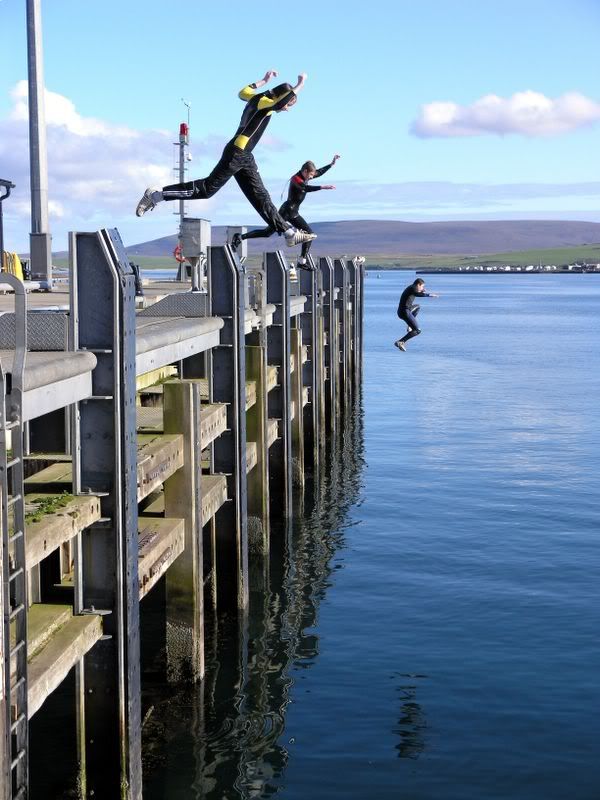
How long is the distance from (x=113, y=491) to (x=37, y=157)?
1585 centimetres

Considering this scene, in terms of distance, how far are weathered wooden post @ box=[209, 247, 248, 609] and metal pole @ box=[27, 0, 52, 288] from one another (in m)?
9.68

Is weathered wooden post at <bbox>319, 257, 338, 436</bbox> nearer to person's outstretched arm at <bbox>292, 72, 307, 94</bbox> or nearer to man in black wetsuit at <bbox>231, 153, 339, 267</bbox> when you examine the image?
man in black wetsuit at <bbox>231, 153, 339, 267</bbox>

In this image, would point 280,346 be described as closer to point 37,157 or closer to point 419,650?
point 419,650

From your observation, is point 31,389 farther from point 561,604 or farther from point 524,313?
point 524,313

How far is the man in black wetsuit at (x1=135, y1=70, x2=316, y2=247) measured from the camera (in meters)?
12.9

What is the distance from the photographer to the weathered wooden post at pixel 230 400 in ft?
44.9

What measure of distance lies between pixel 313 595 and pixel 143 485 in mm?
7963

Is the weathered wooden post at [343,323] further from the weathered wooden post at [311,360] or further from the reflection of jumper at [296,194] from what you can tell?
the reflection of jumper at [296,194]

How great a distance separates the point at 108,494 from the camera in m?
8.36

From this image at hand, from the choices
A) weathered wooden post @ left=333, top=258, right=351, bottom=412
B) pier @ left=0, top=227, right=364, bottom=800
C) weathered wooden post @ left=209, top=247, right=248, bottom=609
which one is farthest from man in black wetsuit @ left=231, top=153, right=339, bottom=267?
weathered wooden post @ left=333, top=258, right=351, bottom=412

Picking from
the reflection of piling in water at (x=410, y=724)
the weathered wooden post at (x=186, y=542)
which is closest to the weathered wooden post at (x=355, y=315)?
the reflection of piling in water at (x=410, y=724)

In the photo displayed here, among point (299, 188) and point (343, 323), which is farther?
point (343, 323)

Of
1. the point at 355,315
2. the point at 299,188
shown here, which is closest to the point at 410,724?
the point at 299,188

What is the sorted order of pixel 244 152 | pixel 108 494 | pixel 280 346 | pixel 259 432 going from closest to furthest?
pixel 108 494 < pixel 244 152 < pixel 259 432 < pixel 280 346
